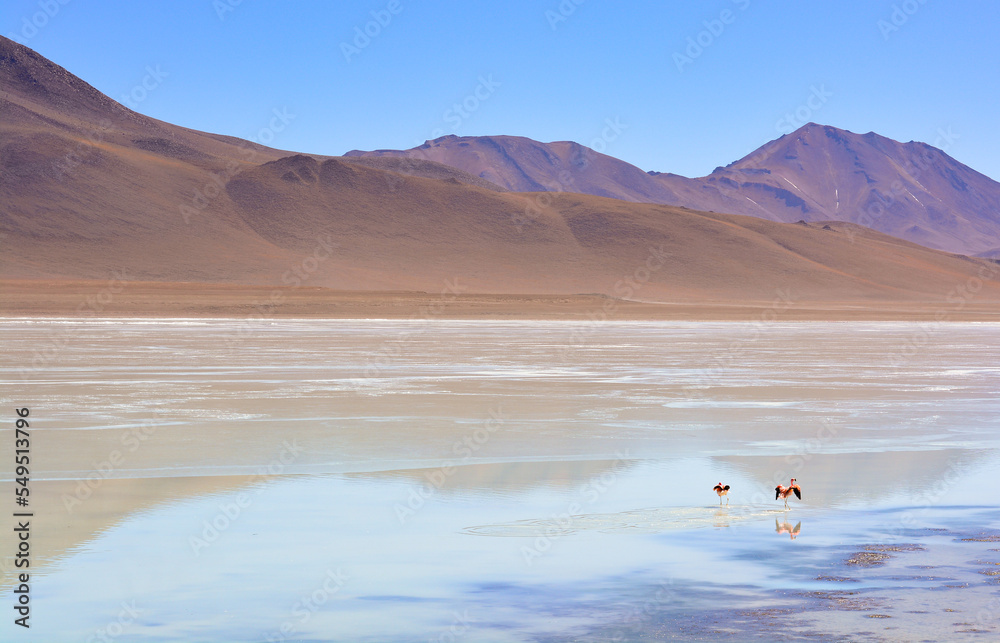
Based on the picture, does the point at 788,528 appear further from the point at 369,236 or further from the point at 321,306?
the point at 369,236

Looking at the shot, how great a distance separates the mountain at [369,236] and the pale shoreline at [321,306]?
17.4 metres

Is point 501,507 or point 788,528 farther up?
point 501,507

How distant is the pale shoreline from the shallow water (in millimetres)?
29040

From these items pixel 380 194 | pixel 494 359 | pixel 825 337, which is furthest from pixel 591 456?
pixel 380 194

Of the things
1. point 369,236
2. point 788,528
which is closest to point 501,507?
point 788,528

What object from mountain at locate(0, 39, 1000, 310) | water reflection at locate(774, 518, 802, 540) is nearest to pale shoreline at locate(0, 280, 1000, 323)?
mountain at locate(0, 39, 1000, 310)

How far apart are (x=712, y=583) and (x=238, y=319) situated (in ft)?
129

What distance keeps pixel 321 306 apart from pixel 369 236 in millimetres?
45921

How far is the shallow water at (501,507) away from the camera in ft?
17.1

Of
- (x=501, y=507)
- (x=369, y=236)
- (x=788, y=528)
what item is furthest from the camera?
(x=369, y=236)

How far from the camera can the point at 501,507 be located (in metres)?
7.82

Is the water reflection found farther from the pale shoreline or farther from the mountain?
the mountain

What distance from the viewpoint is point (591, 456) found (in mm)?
10180

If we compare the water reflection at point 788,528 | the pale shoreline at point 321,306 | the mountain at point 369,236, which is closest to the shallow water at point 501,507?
the water reflection at point 788,528
